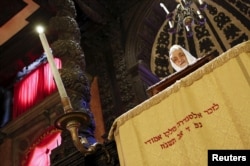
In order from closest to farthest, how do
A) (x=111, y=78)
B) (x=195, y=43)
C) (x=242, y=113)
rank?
(x=242, y=113)
(x=111, y=78)
(x=195, y=43)

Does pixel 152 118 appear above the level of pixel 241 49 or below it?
below

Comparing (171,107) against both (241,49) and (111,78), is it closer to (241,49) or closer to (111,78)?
(241,49)

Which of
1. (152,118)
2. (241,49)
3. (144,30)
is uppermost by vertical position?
(144,30)

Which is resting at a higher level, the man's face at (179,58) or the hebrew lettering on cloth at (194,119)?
the man's face at (179,58)

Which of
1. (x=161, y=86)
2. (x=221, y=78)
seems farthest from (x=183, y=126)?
(x=161, y=86)

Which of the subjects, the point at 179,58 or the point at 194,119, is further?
the point at 179,58

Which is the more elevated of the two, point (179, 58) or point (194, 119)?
point (179, 58)

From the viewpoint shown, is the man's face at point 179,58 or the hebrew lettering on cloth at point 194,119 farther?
the man's face at point 179,58

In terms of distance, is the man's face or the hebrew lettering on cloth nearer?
the hebrew lettering on cloth

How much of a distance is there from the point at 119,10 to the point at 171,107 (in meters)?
4.64

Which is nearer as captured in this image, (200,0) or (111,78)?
(200,0)

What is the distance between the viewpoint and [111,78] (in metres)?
6.31

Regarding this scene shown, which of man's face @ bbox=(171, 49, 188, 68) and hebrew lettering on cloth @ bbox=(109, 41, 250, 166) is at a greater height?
man's face @ bbox=(171, 49, 188, 68)

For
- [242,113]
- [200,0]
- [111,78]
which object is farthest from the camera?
[111,78]
